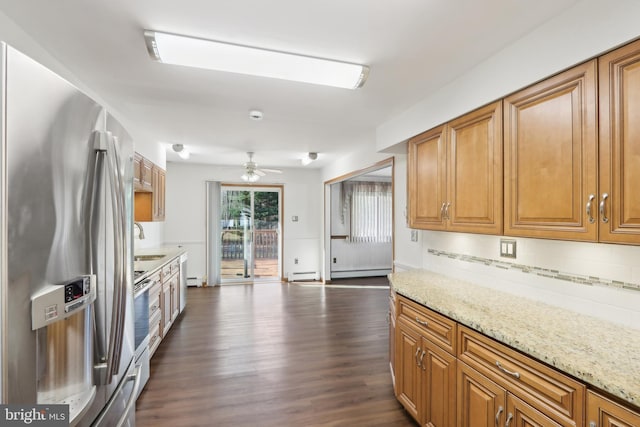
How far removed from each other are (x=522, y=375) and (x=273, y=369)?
2150 millimetres

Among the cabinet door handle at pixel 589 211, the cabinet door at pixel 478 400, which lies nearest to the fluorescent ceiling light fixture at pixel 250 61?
the cabinet door handle at pixel 589 211

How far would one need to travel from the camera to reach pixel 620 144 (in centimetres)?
130

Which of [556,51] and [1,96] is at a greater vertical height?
[556,51]

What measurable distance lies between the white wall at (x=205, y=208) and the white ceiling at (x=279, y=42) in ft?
10.1

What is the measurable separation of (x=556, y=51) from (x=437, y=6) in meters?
0.66

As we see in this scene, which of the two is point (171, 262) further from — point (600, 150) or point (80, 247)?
point (600, 150)

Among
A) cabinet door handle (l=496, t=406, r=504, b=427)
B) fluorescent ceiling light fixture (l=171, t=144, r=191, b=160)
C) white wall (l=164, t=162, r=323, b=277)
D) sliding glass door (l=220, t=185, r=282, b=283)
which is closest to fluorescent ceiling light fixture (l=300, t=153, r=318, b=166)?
white wall (l=164, t=162, r=323, b=277)

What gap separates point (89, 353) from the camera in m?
1.00

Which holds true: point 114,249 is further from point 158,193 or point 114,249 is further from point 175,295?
point 158,193

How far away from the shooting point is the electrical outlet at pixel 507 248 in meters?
2.11

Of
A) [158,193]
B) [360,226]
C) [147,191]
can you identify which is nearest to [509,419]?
[147,191]

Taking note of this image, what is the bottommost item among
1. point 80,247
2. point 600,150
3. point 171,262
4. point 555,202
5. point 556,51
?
point 171,262

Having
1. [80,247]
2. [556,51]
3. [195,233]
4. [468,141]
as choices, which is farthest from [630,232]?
[195,233]

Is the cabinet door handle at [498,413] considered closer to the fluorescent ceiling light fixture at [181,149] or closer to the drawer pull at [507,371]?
the drawer pull at [507,371]
